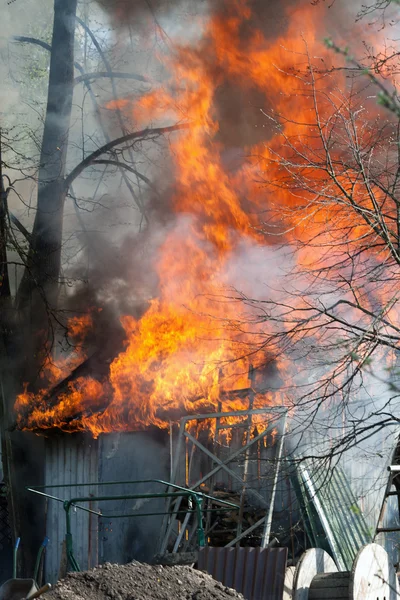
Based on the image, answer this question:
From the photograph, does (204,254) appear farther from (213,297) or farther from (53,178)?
(53,178)

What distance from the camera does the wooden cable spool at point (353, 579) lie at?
7.91 m

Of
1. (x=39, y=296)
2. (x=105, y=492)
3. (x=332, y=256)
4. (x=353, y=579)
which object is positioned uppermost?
→ (x=39, y=296)

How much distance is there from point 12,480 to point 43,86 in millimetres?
10832

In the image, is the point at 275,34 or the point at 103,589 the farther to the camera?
the point at 275,34

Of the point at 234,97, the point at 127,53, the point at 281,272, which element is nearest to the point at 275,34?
the point at 234,97

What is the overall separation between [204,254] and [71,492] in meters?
5.13

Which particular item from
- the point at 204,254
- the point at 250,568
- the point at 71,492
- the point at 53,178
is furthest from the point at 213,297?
the point at 250,568

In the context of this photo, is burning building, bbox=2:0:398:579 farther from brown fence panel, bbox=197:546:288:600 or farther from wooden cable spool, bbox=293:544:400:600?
wooden cable spool, bbox=293:544:400:600

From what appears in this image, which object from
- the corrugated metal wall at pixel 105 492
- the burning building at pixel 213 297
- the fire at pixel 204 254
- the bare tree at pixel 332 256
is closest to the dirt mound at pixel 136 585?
the bare tree at pixel 332 256

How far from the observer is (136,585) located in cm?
706

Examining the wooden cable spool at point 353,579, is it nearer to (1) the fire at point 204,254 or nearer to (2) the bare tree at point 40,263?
(1) the fire at point 204,254

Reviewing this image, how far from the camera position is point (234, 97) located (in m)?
14.6

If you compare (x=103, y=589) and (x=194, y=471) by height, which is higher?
(x=194, y=471)

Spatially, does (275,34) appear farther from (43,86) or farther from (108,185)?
(43,86)
